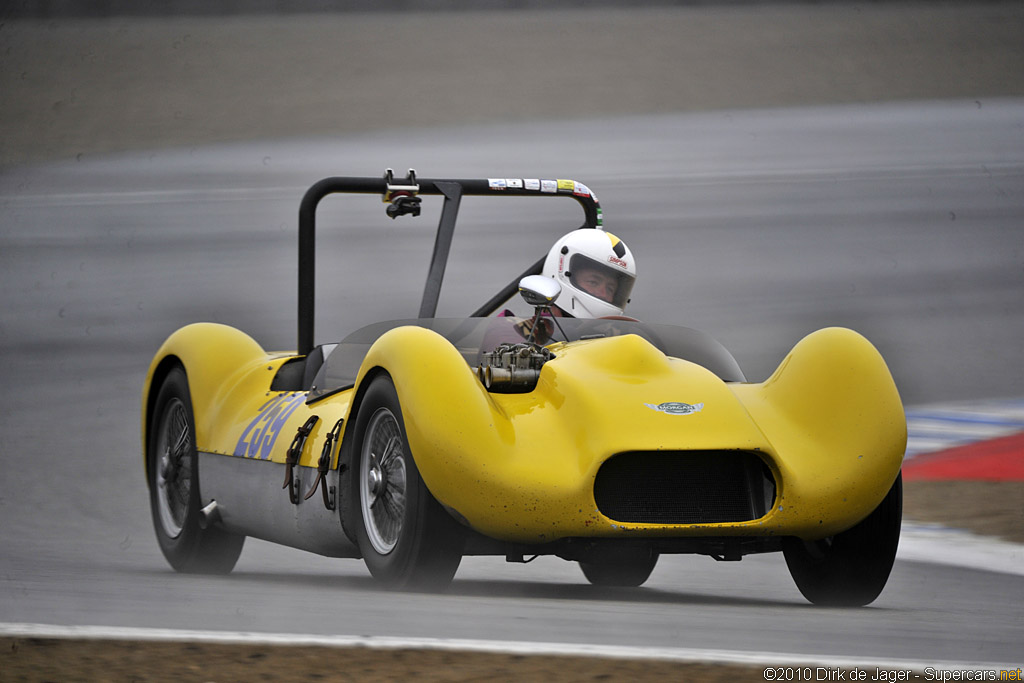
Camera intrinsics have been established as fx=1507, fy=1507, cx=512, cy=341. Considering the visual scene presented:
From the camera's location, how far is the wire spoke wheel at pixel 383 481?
549 centimetres

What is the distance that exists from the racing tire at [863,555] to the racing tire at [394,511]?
50.8 inches

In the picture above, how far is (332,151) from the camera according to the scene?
22.7 m

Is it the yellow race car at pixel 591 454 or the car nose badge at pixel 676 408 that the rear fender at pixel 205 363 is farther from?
the car nose badge at pixel 676 408

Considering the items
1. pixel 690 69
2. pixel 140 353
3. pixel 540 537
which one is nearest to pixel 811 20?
pixel 690 69

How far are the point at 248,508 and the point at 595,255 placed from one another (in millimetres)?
1954

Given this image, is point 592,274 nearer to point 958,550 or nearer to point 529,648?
point 958,550

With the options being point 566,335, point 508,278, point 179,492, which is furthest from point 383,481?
point 508,278

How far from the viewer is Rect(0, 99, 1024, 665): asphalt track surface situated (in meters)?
4.89

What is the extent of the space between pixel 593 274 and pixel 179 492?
259 centimetres

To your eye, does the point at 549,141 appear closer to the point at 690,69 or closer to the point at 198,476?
the point at 690,69

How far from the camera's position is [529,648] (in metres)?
3.87

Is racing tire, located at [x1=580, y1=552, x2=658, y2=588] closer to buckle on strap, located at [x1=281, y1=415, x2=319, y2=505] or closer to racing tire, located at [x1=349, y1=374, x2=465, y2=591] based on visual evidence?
buckle on strap, located at [x1=281, y1=415, x2=319, y2=505]

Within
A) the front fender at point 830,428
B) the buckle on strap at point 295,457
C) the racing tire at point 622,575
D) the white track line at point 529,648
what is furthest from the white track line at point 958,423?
the white track line at point 529,648

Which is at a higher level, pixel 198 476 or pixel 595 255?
pixel 595 255
